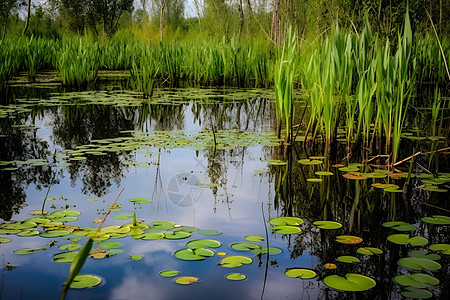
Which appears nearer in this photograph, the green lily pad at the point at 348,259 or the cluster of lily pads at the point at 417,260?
the cluster of lily pads at the point at 417,260

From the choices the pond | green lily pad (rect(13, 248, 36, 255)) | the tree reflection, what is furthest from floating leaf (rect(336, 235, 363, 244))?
the tree reflection

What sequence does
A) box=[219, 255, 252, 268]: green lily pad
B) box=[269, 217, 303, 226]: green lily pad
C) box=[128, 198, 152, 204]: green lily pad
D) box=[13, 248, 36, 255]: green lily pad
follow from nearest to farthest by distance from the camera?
box=[219, 255, 252, 268]: green lily pad < box=[13, 248, 36, 255]: green lily pad < box=[269, 217, 303, 226]: green lily pad < box=[128, 198, 152, 204]: green lily pad

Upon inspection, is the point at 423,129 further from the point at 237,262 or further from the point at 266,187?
the point at 237,262

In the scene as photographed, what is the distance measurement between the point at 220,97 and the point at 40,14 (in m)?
11.8

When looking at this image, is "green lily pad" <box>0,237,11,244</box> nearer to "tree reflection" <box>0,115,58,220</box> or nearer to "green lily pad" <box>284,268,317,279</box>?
"tree reflection" <box>0,115,58,220</box>

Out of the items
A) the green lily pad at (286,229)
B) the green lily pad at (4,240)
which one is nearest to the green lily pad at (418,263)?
the green lily pad at (286,229)

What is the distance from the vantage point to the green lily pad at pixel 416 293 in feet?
4.51

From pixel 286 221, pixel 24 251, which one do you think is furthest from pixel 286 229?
pixel 24 251

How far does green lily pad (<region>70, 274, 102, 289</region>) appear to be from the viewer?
1447mm

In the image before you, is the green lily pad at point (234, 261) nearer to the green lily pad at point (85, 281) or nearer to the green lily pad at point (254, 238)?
the green lily pad at point (254, 238)

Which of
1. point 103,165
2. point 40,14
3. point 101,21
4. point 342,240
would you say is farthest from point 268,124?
point 101,21

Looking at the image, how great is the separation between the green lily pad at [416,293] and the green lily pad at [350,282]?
9cm

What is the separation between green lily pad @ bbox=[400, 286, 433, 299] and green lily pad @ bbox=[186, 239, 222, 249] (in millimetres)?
656

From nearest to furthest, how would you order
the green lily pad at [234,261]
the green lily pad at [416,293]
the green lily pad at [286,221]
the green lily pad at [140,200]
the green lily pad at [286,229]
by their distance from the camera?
the green lily pad at [416,293]
the green lily pad at [234,261]
the green lily pad at [286,229]
the green lily pad at [286,221]
the green lily pad at [140,200]
